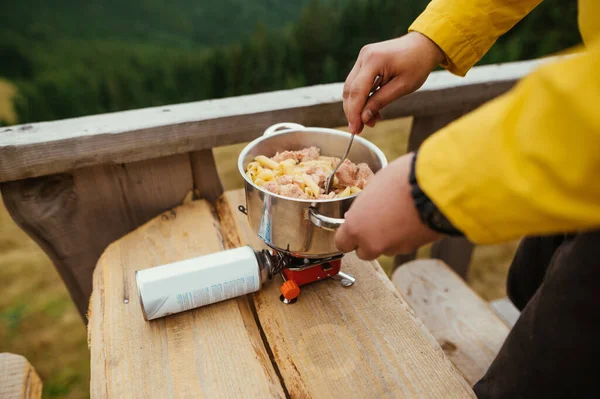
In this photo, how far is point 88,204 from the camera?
1.41 metres

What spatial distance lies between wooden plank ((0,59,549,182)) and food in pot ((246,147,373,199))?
1.14 ft

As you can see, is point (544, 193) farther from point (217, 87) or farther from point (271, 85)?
point (217, 87)

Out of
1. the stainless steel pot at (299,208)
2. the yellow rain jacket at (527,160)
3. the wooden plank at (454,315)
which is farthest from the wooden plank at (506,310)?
the yellow rain jacket at (527,160)

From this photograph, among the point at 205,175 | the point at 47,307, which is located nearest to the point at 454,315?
the point at 205,175

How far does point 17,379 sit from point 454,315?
1.39 metres

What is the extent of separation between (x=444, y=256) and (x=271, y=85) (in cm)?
145

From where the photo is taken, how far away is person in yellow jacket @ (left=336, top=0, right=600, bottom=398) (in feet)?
1.75

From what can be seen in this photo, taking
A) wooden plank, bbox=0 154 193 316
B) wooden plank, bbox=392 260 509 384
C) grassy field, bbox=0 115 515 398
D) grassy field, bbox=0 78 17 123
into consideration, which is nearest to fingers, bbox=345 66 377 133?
wooden plank, bbox=0 154 193 316

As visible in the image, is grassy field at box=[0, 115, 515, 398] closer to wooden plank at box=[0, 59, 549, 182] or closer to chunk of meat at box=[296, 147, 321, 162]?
wooden plank at box=[0, 59, 549, 182]

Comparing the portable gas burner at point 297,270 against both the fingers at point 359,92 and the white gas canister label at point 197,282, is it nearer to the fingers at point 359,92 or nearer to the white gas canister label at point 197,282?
the white gas canister label at point 197,282

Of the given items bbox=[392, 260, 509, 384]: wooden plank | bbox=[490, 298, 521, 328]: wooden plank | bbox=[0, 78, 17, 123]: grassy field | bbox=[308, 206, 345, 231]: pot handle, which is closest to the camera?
bbox=[308, 206, 345, 231]: pot handle

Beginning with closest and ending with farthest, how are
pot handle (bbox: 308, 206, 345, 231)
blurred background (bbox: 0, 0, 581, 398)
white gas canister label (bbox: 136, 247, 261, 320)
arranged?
pot handle (bbox: 308, 206, 345, 231) < white gas canister label (bbox: 136, 247, 261, 320) < blurred background (bbox: 0, 0, 581, 398)

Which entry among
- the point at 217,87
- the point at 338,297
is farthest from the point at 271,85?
the point at 338,297

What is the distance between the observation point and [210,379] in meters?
0.90
